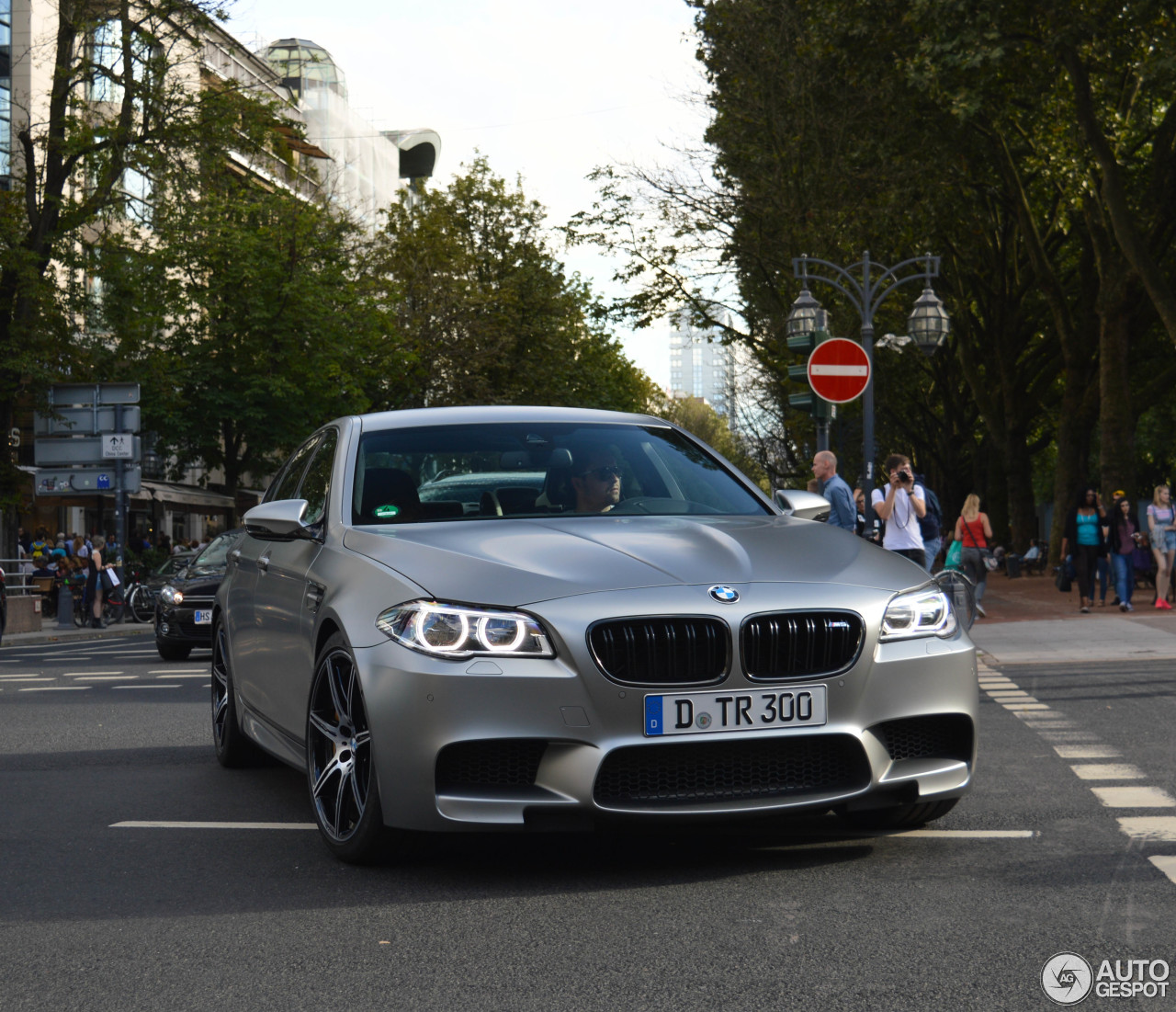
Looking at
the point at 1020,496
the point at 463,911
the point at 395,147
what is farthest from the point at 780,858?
the point at 395,147

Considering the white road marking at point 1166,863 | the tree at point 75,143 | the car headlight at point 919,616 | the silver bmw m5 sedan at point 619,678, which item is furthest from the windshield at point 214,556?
the white road marking at point 1166,863

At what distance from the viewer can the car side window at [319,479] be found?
648 centimetres

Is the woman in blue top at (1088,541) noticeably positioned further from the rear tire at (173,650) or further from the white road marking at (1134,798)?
the white road marking at (1134,798)

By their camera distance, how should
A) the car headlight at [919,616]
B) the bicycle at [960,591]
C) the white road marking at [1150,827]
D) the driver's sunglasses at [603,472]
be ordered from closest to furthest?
the car headlight at [919,616] < the white road marking at [1150,827] < the driver's sunglasses at [603,472] < the bicycle at [960,591]

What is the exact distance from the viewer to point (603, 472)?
254 inches

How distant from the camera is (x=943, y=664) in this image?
534 cm

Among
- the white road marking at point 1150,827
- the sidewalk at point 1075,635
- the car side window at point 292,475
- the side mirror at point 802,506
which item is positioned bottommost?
the sidewalk at point 1075,635

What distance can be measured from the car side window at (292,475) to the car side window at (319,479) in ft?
0.51

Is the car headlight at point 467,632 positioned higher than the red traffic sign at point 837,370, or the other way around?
the red traffic sign at point 837,370

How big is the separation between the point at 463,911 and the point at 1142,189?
31106mm

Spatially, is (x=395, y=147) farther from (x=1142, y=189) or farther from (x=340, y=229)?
(x=1142, y=189)

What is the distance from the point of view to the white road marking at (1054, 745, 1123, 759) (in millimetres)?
7715

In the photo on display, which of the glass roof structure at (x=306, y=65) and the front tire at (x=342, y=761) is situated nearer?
the front tire at (x=342, y=761)

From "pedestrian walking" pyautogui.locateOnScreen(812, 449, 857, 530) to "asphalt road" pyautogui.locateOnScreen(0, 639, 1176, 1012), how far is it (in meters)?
7.32
